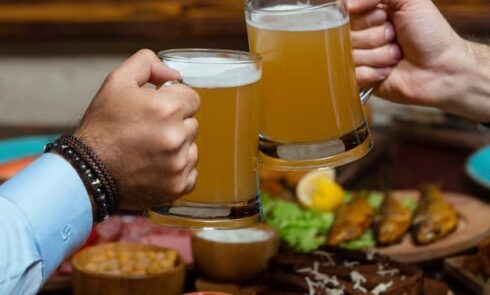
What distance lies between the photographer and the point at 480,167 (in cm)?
262

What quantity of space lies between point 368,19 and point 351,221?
54cm

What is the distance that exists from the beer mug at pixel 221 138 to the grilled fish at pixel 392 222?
0.74m

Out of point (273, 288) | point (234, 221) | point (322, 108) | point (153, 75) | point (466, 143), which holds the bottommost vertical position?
point (466, 143)

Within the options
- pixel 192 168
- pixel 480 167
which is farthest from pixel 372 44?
pixel 480 167

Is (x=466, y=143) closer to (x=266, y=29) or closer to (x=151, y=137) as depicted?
(x=266, y=29)

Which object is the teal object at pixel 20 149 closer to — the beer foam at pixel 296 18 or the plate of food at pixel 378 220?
the plate of food at pixel 378 220

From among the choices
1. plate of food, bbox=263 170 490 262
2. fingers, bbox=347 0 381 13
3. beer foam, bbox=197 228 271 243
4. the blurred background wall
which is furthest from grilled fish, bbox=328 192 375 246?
the blurred background wall

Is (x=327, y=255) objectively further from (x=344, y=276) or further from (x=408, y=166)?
(x=408, y=166)

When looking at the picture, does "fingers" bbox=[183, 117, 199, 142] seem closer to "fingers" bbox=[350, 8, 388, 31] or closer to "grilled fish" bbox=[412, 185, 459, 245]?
"fingers" bbox=[350, 8, 388, 31]

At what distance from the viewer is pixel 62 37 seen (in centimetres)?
360

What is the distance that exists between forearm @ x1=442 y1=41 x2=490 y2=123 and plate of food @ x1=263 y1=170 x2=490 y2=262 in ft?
1.01

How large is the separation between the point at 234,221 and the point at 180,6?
2.19m

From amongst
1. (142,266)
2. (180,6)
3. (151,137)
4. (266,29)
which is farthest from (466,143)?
(151,137)

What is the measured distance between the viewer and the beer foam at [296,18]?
141 cm
